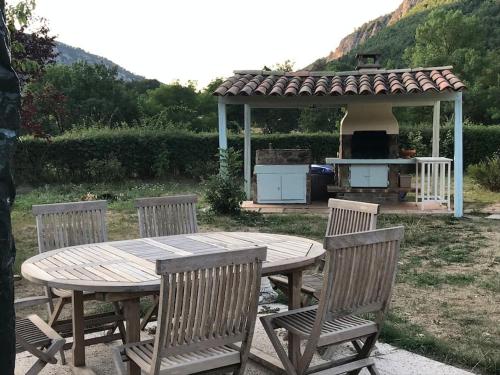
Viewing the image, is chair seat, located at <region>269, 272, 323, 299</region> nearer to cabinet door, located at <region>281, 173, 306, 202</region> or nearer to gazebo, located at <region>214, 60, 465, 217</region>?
gazebo, located at <region>214, 60, 465, 217</region>

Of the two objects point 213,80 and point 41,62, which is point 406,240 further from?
point 213,80

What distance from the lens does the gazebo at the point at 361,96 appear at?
9562 mm

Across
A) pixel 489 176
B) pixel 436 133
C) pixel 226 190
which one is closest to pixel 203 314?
pixel 226 190

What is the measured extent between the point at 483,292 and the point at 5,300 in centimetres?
474

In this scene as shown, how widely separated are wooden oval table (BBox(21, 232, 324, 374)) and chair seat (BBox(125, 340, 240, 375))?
0.46 ft

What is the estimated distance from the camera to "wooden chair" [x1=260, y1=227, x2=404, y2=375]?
2898 millimetres

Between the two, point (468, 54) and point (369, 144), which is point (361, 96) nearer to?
point (369, 144)

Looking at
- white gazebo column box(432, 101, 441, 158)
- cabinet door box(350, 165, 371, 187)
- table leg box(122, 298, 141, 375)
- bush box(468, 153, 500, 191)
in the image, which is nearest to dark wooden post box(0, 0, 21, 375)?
table leg box(122, 298, 141, 375)

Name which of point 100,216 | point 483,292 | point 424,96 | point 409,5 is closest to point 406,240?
point 483,292

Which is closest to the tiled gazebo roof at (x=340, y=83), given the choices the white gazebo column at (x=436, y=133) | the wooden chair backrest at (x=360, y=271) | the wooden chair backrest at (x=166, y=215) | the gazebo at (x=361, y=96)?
the gazebo at (x=361, y=96)

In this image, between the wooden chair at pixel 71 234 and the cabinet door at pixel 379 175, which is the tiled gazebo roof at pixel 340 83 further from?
the wooden chair at pixel 71 234

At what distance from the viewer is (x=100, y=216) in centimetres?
438

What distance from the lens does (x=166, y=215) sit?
15.3ft

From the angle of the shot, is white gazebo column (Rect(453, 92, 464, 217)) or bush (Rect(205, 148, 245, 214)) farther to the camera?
bush (Rect(205, 148, 245, 214))
